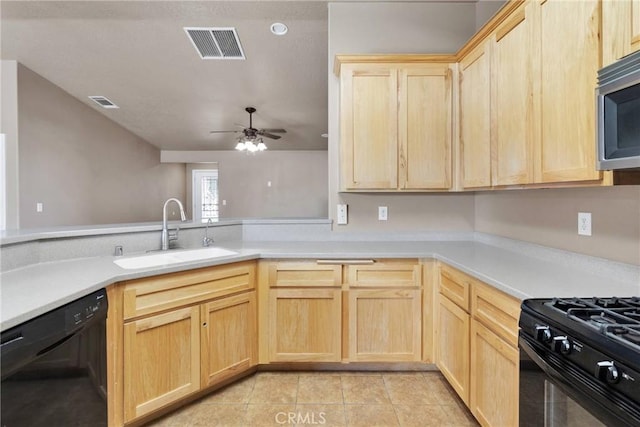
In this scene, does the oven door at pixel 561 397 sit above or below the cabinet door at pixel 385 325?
above

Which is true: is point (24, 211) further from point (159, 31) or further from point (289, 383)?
point (289, 383)

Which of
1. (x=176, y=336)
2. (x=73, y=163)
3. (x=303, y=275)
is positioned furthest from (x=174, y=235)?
(x=73, y=163)

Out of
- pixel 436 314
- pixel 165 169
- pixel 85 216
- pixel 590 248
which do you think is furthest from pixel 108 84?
pixel 590 248

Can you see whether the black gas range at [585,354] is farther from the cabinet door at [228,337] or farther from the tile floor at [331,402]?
the cabinet door at [228,337]

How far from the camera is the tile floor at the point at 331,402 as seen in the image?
187 centimetres

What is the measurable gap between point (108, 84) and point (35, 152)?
139 cm

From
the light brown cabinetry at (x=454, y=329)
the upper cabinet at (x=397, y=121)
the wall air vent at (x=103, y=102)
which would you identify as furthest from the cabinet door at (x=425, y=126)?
the wall air vent at (x=103, y=102)

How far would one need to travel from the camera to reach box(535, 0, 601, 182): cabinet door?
1.28 meters

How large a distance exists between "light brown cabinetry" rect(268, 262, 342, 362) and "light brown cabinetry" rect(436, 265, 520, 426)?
69 cm

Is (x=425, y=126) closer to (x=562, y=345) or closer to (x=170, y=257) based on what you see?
(x=562, y=345)

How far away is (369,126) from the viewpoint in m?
2.49

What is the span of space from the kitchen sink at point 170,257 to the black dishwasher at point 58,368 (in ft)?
1.39

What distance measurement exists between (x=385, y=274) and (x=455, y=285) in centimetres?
47

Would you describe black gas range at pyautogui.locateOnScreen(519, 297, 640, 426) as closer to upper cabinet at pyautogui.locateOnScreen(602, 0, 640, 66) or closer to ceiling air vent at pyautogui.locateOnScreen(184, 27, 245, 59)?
upper cabinet at pyautogui.locateOnScreen(602, 0, 640, 66)
